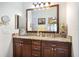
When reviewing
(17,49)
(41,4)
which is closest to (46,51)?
(17,49)

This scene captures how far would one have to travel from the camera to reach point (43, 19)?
219 cm

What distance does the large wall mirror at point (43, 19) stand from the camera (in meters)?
2.16

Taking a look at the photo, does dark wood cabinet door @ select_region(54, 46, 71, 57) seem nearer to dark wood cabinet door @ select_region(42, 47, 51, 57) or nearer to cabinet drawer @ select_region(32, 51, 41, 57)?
dark wood cabinet door @ select_region(42, 47, 51, 57)

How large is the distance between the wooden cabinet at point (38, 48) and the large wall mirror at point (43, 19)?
7.0 inches

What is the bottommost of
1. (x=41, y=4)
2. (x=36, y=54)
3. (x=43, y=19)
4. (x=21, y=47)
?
(x=36, y=54)

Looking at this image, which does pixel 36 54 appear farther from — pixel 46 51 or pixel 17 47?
pixel 17 47

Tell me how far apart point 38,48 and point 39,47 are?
2 cm

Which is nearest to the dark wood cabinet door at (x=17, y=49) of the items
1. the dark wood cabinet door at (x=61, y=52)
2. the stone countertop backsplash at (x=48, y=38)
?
the stone countertop backsplash at (x=48, y=38)

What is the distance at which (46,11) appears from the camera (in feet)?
7.16

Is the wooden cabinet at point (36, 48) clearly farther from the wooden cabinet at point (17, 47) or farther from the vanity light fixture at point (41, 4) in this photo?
the vanity light fixture at point (41, 4)

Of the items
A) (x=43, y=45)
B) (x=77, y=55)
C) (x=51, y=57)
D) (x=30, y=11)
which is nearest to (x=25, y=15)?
(x=30, y=11)

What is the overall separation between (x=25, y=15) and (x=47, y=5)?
1.14ft

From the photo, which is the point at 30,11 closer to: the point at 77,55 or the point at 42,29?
the point at 42,29

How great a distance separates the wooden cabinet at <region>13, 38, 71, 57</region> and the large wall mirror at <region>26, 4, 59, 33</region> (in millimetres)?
177
